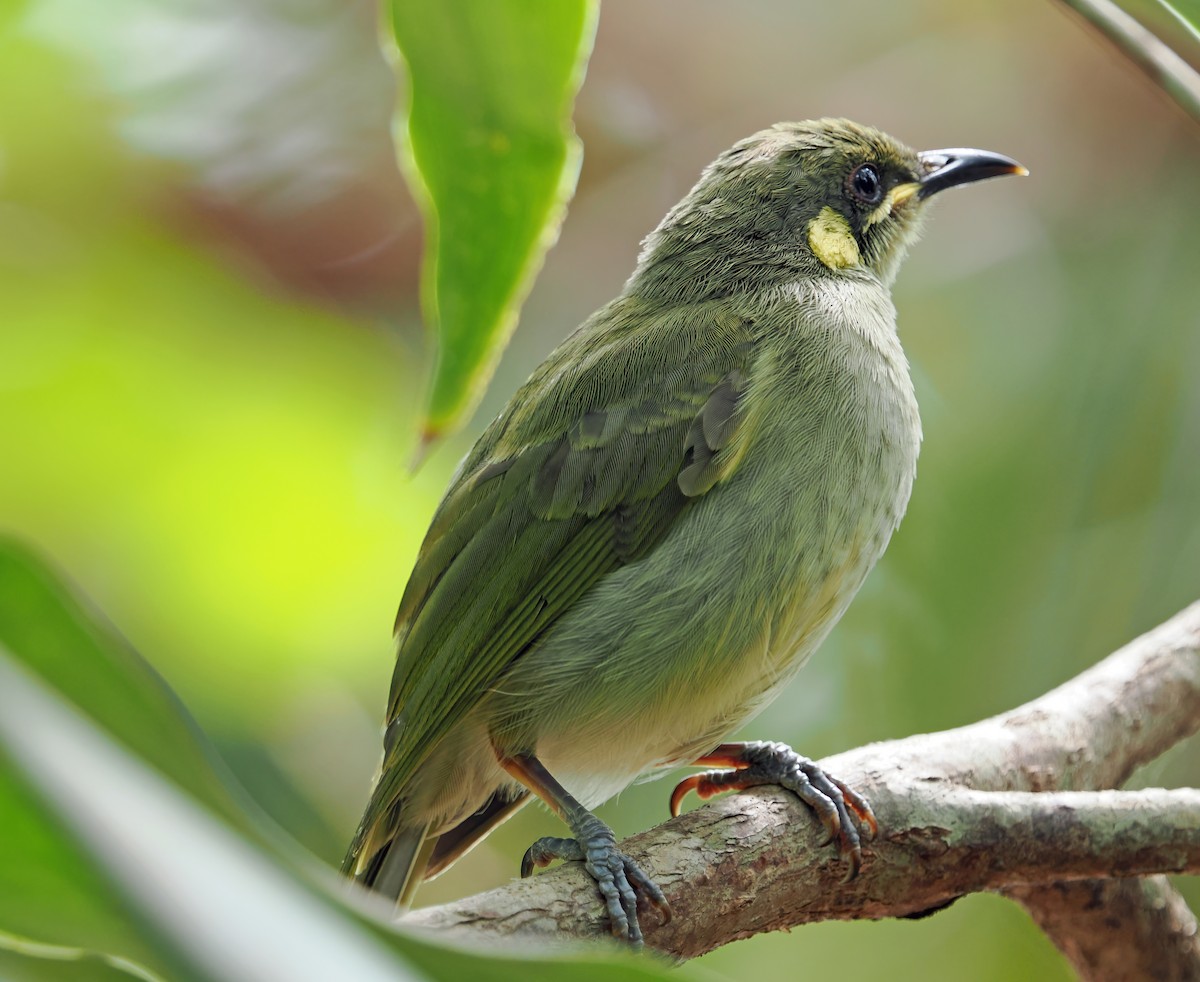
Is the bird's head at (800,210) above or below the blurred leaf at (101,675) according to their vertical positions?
above

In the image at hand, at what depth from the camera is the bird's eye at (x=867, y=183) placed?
352 cm

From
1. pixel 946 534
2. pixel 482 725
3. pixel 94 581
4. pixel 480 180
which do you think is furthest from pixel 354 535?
pixel 480 180

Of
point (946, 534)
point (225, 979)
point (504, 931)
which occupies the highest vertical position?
point (946, 534)

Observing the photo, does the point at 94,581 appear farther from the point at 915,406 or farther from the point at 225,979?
the point at 225,979

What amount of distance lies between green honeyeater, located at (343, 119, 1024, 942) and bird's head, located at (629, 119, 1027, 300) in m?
0.19

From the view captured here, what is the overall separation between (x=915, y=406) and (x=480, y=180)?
1.68 metres

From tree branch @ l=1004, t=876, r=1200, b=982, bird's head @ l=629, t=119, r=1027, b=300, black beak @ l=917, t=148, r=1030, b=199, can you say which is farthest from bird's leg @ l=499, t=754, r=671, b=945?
black beak @ l=917, t=148, r=1030, b=199

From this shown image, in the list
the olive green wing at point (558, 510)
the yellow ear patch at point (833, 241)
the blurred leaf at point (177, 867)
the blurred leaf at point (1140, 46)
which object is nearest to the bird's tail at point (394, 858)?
the olive green wing at point (558, 510)

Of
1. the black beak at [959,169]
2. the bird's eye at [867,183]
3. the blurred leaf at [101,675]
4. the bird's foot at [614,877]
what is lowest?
the blurred leaf at [101,675]

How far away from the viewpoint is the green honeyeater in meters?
2.66

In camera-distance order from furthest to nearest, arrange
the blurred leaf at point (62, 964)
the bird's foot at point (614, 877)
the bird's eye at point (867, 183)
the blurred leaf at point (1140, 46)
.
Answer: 1. the bird's eye at point (867, 183)
2. the bird's foot at point (614, 877)
3. the blurred leaf at point (1140, 46)
4. the blurred leaf at point (62, 964)

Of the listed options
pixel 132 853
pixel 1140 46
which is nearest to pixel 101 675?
pixel 132 853

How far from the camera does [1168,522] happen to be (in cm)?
508

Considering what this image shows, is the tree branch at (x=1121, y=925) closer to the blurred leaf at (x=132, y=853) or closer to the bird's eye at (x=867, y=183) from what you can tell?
the bird's eye at (x=867, y=183)
